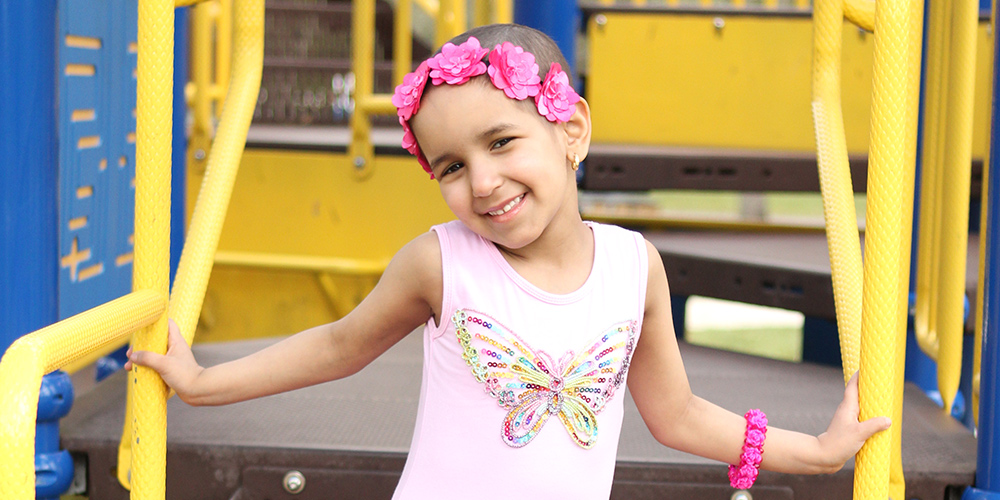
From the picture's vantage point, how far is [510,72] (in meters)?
0.90

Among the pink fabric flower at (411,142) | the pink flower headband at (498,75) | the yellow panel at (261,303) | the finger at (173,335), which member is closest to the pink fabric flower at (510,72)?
the pink flower headband at (498,75)

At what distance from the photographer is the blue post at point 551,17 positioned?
242 cm

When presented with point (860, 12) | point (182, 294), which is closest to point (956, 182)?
point (860, 12)

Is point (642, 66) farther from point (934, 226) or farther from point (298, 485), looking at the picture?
point (298, 485)

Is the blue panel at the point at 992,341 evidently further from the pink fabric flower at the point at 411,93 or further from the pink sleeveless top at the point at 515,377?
the pink fabric flower at the point at 411,93

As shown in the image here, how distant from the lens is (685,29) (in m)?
2.67

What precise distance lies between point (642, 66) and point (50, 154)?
1765 mm

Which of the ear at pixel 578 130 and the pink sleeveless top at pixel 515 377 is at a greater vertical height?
the ear at pixel 578 130

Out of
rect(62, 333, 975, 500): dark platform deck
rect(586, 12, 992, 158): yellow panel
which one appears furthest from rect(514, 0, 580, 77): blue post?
rect(62, 333, 975, 500): dark platform deck

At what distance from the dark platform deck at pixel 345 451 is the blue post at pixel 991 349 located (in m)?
0.05

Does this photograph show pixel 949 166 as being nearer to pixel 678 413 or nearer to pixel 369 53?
pixel 678 413

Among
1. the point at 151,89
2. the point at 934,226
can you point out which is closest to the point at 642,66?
the point at 934,226

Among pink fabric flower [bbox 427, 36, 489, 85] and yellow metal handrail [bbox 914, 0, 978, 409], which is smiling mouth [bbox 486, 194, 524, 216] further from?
yellow metal handrail [bbox 914, 0, 978, 409]

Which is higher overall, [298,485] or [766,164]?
[766,164]
